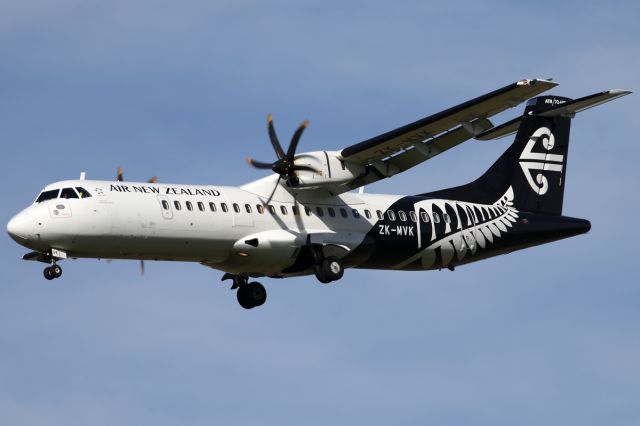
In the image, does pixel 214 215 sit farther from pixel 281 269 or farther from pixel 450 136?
pixel 450 136

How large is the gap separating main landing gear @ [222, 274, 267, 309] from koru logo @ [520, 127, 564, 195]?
7.61 meters

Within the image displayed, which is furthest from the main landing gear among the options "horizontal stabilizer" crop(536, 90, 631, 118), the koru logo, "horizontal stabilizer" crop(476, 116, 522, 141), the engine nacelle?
"horizontal stabilizer" crop(536, 90, 631, 118)

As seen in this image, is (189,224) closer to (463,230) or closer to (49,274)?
(49,274)

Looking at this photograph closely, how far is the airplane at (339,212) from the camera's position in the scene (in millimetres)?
26922

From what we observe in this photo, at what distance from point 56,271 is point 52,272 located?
0.10 meters

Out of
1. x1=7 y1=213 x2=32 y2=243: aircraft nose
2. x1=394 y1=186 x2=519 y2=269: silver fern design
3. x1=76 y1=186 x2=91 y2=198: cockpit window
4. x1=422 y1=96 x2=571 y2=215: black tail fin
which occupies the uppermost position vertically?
x1=422 y1=96 x2=571 y2=215: black tail fin

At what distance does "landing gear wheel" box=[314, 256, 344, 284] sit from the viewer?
29031 millimetres

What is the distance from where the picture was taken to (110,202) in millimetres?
27047

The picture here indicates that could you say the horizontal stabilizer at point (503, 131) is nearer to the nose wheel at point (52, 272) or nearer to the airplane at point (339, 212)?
the airplane at point (339, 212)

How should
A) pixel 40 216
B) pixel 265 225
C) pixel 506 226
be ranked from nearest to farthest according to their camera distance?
pixel 40 216
pixel 265 225
pixel 506 226

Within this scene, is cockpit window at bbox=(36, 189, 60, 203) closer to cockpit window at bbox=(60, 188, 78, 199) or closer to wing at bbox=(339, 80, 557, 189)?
cockpit window at bbox=(60, 188, 78, 199)

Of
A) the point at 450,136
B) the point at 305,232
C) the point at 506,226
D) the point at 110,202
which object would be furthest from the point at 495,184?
the point at 110,202

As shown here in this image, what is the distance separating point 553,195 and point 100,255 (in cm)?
1216

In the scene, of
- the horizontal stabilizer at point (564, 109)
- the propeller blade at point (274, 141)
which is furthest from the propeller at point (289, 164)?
the horizontal stabilizer at point (564, 109)
